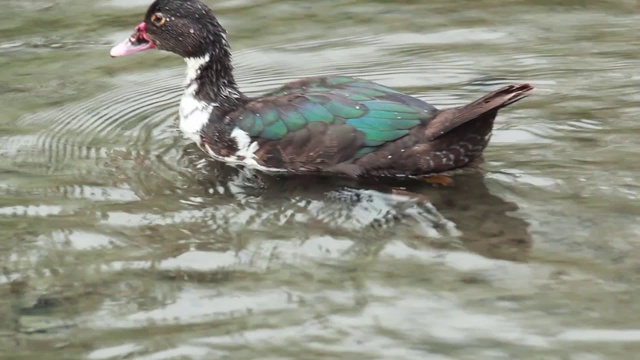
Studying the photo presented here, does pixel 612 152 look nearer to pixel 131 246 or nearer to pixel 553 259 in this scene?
pixel 553 259

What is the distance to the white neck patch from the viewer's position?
8.21 meters

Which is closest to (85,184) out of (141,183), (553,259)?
(141,183)

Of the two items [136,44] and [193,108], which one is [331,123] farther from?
[136,44]

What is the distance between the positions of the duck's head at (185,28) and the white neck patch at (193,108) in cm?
7

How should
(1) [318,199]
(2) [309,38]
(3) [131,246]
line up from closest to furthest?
(3) [131,246] < (1) [318,199] < (2) [309,38]

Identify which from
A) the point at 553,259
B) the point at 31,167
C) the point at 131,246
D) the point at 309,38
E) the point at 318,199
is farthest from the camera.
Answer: the point at 309,38

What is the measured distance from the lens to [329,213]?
7.05 m

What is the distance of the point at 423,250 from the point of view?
21.1 feet

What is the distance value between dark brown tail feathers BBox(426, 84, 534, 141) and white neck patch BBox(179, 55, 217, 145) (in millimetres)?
1671

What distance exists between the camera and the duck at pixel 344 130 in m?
7.36

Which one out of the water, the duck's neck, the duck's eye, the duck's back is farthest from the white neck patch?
the duck's back

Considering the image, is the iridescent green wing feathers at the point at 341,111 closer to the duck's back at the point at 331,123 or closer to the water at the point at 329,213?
the duck's back at the point at 331,123

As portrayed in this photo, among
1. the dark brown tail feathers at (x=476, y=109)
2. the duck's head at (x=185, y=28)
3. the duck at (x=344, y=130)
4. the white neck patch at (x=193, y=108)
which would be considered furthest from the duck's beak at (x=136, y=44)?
the dark brown tail feathers at (x=476, y=109)

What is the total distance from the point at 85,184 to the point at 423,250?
2380 millimetres
